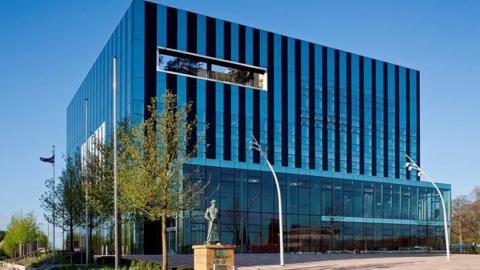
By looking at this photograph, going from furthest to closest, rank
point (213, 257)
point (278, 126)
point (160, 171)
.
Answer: point (278, 126), point (160, 171), point (213, 257)

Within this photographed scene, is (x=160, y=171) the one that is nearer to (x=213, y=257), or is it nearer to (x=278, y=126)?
(x=213, y=257)

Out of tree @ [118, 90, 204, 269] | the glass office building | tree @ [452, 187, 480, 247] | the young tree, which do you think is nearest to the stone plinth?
tree @ [118, 90, 204, 269]

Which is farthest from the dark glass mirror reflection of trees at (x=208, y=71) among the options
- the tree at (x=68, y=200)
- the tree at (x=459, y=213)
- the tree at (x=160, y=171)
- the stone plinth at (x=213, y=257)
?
the tree at (x=459, y=213)

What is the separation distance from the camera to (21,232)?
9506 cm

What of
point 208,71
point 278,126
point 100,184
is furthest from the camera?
point 278,126

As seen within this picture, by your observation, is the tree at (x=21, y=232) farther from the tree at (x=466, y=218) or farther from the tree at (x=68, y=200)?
the tree at (x=466, y=218)

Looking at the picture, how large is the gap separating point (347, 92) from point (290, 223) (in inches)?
811

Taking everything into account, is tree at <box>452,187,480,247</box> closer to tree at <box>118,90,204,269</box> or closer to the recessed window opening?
the recessed window opening

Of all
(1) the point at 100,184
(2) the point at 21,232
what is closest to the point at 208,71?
(1) the point at 100,184

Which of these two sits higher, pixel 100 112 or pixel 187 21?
pixel 187 21

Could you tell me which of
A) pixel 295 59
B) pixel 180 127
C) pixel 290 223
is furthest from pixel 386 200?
pixel 180 127

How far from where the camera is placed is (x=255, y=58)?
209 feet

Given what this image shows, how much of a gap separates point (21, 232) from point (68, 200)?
173ft

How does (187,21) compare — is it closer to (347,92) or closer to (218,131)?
(218,131)
